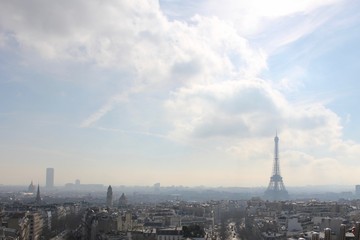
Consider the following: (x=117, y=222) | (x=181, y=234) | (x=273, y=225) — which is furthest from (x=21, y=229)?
(x=273, y=225)

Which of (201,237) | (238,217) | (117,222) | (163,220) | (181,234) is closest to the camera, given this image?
(201,237)

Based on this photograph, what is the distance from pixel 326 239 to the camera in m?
30.6

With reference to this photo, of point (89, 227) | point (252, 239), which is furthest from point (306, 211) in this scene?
point (89, 227)

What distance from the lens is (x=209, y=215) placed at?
445 ft

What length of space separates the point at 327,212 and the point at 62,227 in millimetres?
55570

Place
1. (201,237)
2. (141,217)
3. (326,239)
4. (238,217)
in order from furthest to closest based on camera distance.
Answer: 1. (238,217)
2. (141,217)
3. (201,237)
4. (326,239)

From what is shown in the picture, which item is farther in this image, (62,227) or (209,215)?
(209,215)

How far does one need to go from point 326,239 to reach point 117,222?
223ft

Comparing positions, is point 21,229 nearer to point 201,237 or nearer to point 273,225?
point 201,237

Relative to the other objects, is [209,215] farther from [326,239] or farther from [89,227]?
[326,239]

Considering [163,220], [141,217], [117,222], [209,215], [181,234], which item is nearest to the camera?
[181,234]

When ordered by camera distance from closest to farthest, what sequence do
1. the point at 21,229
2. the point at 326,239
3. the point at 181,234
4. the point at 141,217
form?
the point at 326,239
the point at 181,234
the point at 21,229
the point at 141,217

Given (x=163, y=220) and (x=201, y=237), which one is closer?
(x=201, y=237)

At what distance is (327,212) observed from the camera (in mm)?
115750
